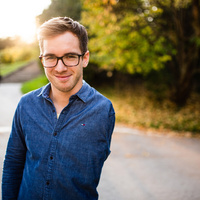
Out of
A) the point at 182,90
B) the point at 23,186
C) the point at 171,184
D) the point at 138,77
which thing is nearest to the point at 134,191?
the point at 171,184

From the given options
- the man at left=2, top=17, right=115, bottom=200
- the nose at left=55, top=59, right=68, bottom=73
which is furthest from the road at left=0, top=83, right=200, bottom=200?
the nose at left=55, top=59, right=68, bottom=73

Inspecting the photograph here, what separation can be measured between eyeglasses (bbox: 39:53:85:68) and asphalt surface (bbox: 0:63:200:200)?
41.4 inches

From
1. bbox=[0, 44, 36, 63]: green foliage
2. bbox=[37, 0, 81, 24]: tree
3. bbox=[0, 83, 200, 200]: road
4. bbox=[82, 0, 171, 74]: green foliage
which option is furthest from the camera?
bbox=[0, 44, 36, 63]: green foliage

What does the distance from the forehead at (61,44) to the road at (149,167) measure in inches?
45.4

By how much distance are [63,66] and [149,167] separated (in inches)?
151

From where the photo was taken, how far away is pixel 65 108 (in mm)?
1578

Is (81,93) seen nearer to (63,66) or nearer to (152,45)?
(63,66)

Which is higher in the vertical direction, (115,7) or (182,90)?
(115,7)

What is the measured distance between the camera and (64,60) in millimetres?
1514

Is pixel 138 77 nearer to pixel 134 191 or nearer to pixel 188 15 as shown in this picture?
pixel 188 15

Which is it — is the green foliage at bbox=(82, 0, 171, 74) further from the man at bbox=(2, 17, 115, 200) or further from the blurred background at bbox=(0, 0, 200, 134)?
the man at bbox=(2, 17, 115, 200)

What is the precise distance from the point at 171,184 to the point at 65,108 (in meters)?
3.33

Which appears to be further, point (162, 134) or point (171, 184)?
point (162, 134)

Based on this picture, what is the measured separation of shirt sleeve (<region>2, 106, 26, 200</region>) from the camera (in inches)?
63.2
